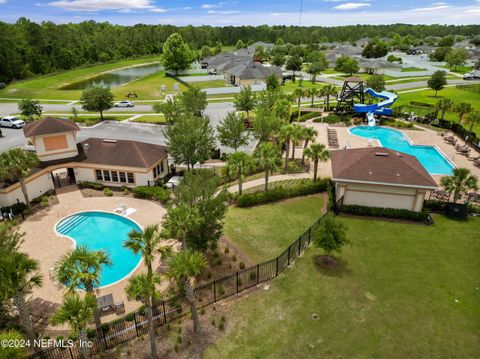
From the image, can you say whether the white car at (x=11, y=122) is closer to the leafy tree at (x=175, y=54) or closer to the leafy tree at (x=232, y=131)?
the leafy tree at (x=232, y=131)

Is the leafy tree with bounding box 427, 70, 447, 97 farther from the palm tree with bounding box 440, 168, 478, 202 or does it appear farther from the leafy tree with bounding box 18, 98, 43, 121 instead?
the leafy tree with bounding box 18, 98, 43, 121

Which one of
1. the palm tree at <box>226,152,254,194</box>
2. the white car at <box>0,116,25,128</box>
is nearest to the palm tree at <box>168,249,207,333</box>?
the palm tree at <box>226,152,254,194</box>

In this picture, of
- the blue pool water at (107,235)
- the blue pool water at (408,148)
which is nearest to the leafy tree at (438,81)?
the blue pool water at (408,148)

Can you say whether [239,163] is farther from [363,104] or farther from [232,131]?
[363,104]

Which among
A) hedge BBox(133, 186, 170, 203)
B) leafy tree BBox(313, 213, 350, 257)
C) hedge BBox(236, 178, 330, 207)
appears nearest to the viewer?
leafy tree BBox(313, 213, 350, 257)

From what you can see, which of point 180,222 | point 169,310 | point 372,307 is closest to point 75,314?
point 169,310

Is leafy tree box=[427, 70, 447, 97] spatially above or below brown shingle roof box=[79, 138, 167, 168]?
above

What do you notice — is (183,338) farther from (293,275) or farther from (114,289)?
(293,275)
